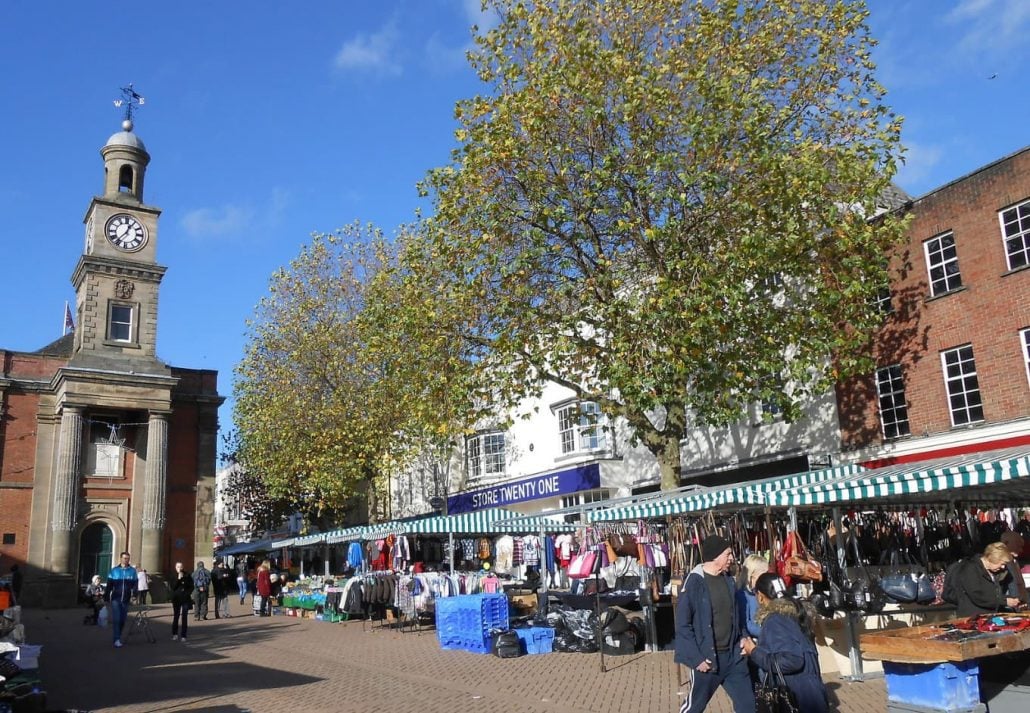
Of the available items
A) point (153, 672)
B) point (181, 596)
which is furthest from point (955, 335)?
point (181, 596)

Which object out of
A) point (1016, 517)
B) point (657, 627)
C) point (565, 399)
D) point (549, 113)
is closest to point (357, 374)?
point (565, 399)

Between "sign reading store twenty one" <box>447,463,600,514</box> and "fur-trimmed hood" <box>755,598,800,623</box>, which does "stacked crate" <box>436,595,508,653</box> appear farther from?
"sign reading store twenty one" <box>447,463,600,514</box>

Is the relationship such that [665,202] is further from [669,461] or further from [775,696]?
[775,696]

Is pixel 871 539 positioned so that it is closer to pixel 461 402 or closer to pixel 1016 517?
pixel 1016 517

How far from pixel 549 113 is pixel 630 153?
5.93ft

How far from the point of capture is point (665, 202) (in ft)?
56.3

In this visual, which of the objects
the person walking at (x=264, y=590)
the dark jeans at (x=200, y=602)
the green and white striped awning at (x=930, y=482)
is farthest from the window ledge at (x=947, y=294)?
the dark jeans at (x=200, y=602)

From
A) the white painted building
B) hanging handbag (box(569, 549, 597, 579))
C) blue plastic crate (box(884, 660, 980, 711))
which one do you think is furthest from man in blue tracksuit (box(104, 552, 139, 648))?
blue plastic crate (box(884, 660, 980, 711))

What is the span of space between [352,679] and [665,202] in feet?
34.7

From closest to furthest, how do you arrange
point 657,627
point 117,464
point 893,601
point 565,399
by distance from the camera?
1. point 893,601
2. point 657,627
3. point 565,399
4. point 117,464

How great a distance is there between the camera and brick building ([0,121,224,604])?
35.5 meters

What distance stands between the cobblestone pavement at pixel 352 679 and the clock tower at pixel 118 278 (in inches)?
812

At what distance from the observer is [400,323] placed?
1870 cm

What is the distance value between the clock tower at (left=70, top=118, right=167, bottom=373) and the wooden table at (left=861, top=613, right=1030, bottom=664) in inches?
1410
